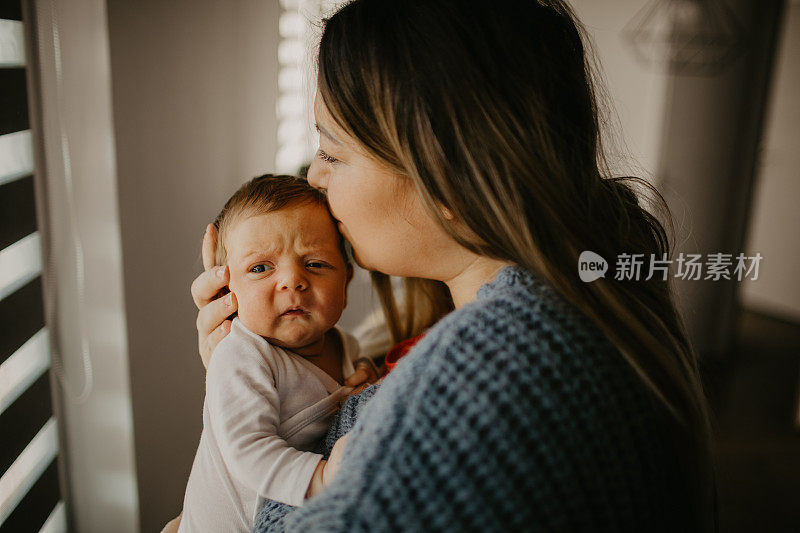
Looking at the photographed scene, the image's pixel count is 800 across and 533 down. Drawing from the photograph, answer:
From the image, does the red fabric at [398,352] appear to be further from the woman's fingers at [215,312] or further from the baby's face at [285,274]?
the woman's fingers at [215,312]

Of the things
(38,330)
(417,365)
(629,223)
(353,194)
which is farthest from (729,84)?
(38,330)

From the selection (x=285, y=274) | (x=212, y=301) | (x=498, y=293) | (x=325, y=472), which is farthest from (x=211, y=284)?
(x=498, y=293)

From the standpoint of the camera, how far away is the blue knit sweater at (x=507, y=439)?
53 centimetres

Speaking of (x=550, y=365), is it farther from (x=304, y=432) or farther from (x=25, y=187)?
(x=25, y=187)

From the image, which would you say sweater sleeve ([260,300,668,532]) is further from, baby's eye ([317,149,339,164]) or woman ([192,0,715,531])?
baby's eye ([317,149,339,164])

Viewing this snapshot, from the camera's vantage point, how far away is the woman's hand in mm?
985

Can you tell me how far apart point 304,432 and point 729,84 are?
9.11 ft

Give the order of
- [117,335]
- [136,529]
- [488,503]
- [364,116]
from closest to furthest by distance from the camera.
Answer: [488,503] → [364,116] → [117,335] → [136,529]

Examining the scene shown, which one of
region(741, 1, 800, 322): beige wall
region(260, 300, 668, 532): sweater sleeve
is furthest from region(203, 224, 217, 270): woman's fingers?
region(741, 1, 800, 322): beige wall

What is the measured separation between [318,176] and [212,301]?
0.31 metres

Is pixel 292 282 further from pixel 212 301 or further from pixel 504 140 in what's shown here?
pixel 504 140

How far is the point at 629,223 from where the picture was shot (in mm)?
853

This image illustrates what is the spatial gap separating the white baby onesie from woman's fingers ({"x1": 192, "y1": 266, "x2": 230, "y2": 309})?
7 centimetres

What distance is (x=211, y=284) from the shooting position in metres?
1.00
